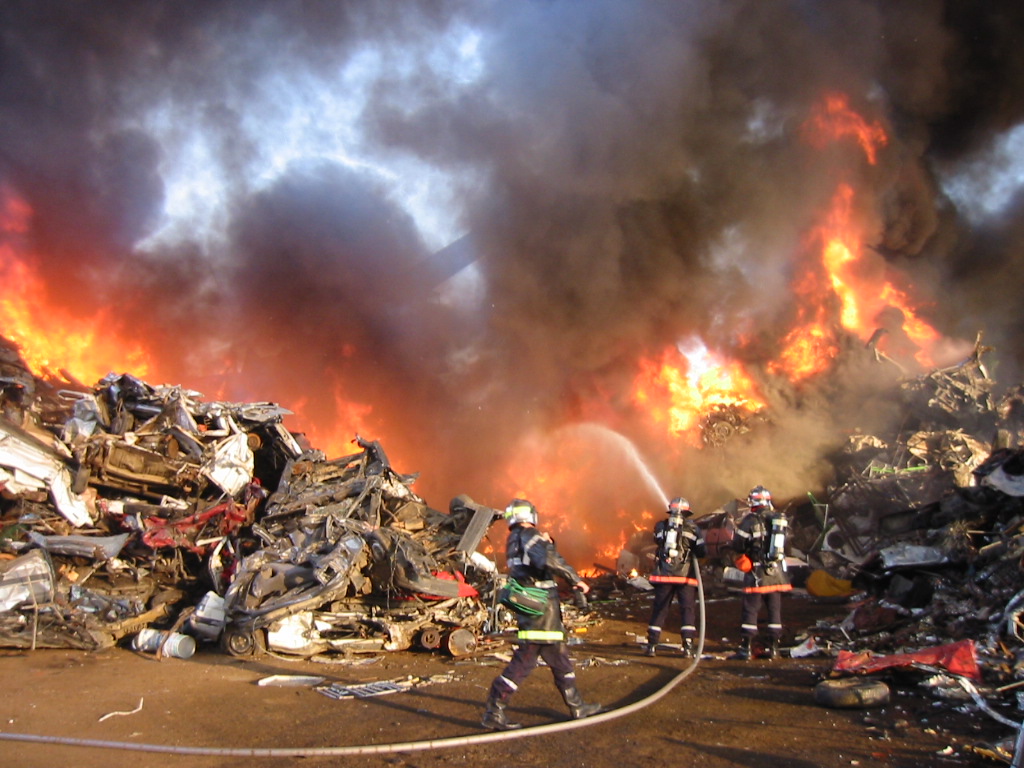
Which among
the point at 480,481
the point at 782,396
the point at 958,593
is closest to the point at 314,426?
the point at 480,481

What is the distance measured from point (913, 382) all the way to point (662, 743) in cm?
1712

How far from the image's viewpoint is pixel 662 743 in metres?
4.26

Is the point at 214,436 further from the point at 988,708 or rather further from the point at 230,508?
the point at 988,708

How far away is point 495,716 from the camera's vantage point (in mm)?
4488

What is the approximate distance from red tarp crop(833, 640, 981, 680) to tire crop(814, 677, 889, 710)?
55cm

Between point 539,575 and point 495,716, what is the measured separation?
975 millimetres

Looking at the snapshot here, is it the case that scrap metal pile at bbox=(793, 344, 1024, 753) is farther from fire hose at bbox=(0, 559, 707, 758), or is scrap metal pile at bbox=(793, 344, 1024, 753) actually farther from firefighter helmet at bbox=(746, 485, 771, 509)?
fire hose at bbox=(0, 559, 707, 758)

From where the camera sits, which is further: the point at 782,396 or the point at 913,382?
the point at 782,396

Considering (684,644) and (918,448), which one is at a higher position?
(918,448)

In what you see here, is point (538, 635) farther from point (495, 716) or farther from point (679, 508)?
point (679, 508)

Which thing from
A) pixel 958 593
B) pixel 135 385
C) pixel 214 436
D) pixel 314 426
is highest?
pixel 314 426

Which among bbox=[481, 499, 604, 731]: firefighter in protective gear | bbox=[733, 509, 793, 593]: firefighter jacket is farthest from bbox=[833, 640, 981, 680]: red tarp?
bbox=[481, 499, 604, 731]: firefighter in protective gear

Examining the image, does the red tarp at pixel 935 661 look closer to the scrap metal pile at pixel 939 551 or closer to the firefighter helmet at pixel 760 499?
the scrap metal pile at pixel 939 551

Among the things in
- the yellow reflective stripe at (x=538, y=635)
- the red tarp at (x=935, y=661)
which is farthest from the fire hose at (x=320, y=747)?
the red tarp at (x=935, y=661)
